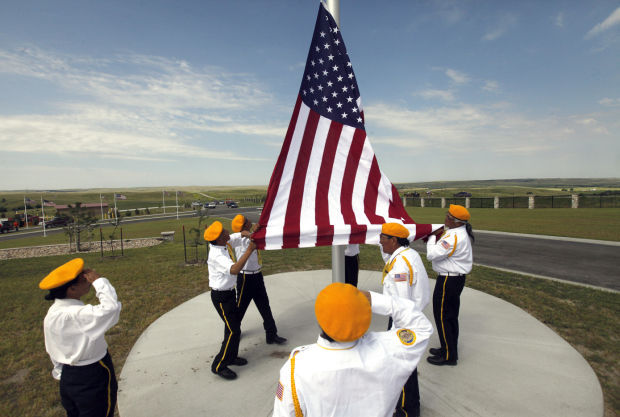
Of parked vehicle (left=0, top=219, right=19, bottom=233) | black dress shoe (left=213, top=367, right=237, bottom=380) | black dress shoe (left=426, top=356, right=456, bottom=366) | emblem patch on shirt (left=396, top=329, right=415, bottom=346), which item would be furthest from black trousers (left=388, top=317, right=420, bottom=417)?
parked vehicle (left=0, top=219, right=19, bottom=233)

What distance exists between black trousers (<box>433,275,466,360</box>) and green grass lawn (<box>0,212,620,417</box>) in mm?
1502

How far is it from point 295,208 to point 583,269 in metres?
9.30

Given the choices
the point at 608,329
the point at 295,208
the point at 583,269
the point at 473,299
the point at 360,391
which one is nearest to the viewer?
the point at 360,391

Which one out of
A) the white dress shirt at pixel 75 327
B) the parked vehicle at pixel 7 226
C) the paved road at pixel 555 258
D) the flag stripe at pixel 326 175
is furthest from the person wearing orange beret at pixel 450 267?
the parked vehicle at pixel 7 226

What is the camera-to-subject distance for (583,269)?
329 inches

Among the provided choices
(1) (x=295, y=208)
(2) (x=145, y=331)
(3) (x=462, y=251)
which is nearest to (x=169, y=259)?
(2) (x=145, y=331)

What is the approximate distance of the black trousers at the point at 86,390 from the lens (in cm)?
232

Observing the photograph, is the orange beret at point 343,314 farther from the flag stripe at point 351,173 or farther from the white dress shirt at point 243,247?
the white dress shirt at point 243,247

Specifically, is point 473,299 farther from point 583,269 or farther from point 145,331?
point 145,331

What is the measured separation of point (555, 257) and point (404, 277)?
981cm

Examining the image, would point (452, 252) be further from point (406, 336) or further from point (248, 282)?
point (248, 282)

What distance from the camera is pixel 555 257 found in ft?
32.0

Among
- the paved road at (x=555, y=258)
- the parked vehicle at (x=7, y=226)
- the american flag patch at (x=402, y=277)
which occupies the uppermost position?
the american flag patch at (x=402, y=277)

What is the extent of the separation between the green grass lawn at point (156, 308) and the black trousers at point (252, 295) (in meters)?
1.82
